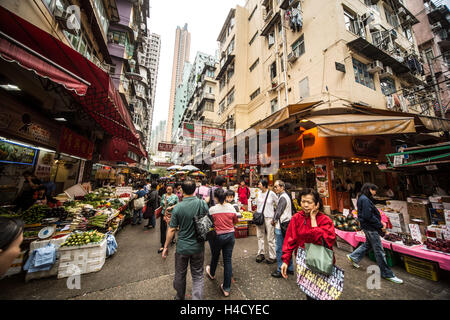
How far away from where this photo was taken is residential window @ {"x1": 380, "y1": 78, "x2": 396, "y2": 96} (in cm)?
1139

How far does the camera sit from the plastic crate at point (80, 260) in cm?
351

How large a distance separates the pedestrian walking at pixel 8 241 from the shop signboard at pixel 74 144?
20.6ft

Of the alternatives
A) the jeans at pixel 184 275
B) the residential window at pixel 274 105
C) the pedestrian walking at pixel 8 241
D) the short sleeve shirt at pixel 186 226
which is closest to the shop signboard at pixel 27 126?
the pedestrian walking at pixel 8 241

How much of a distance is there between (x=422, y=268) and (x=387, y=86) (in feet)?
45.0

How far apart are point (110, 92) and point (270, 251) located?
6048mm

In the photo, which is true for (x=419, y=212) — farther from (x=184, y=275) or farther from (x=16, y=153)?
(x=16, y=153)

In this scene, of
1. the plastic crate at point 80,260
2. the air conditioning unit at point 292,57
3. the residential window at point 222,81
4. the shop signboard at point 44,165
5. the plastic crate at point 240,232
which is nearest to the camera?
the plastic crate at point 80,260

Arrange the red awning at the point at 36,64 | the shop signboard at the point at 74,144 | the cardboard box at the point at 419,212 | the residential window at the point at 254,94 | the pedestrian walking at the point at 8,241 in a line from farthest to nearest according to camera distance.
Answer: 1. the residential window at the point at 254,94
2. the shop signboard at the point at 74,144
3. the cardboard box at the point at 419,212
4. the red awning at the point at 36,64
5. the pedestrian walking at the point at 8,241

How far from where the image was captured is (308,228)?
2350 mm

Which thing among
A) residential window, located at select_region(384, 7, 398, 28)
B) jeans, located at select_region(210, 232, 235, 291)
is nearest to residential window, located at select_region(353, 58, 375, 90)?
residential window, located at select_region(384, 7, 398, 28)

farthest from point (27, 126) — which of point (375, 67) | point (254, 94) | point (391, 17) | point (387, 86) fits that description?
point (391, 17)

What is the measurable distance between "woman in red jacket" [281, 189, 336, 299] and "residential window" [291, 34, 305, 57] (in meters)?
12.9

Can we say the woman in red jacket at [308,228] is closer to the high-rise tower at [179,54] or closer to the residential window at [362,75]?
the residential window at [362,75]

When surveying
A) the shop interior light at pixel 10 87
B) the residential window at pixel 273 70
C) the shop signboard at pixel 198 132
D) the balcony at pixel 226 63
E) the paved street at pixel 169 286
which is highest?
the balcony at pixel 226 63
